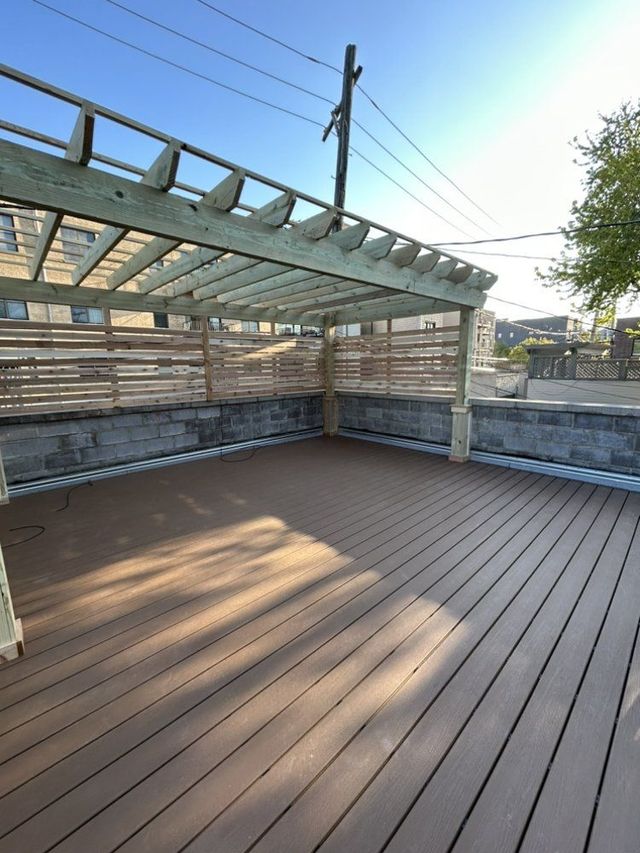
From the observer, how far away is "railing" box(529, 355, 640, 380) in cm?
1030

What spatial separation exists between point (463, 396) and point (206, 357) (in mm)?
3331

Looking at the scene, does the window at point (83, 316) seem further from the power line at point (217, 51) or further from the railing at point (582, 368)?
the railing at point (582, 368)

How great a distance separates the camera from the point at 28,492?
3.45 meters

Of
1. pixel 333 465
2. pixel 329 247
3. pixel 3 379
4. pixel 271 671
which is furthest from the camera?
pixel 333 465

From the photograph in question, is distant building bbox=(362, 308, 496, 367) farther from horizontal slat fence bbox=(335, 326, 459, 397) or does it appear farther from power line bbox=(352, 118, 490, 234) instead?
horizontal slat fence bbox=(335, 326, 459, 397)

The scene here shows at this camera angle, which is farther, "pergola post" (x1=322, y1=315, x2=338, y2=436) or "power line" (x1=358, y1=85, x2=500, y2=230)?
"power line" (x1=358, y1=85, x2=500, y2=230)

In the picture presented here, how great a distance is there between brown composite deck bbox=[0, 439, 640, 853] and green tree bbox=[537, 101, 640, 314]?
7.41 meters

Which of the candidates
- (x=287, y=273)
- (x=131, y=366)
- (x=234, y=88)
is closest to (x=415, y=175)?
(x=234, y=88)

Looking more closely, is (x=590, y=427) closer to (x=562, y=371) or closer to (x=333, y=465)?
(x=333, y=465)

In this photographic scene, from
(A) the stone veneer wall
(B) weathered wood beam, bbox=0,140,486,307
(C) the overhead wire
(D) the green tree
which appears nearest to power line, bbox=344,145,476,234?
(C) the overhead wire

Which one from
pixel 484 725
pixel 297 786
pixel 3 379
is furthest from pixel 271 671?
pixel 3 379

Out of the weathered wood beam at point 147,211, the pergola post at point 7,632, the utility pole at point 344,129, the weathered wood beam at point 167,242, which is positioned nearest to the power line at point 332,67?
the utility pole at point 344,129

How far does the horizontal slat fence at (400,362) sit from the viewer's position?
14.9ft

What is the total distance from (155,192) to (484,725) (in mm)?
2774
